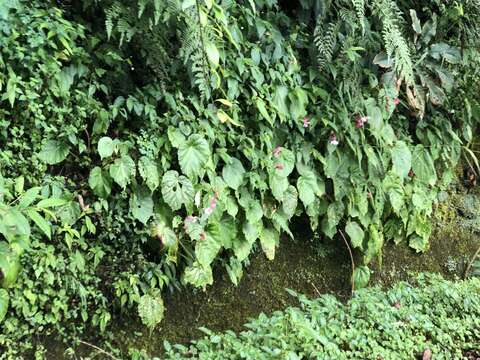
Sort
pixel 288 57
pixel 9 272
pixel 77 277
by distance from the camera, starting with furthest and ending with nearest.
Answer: pixel 288 57 < pixel 77 277 < pixel 9 272

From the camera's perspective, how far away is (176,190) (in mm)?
2189

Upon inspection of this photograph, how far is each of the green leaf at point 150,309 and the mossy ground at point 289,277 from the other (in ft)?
0.59

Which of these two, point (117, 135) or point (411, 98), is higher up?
point (411, 98)

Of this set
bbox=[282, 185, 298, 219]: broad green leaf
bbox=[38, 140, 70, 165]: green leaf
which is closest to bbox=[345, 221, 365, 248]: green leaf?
bbox=[282, 185, 298, 219]: broad green leaf

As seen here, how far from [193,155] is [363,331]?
1.20m

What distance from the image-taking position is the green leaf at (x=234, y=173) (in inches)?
95.7

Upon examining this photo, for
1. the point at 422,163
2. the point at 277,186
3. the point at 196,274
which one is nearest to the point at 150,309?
the point at 196,274

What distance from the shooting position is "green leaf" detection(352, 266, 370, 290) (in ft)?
10.4

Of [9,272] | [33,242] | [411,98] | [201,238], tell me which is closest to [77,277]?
[33,242]

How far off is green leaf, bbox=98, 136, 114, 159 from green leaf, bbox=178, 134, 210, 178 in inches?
12.4

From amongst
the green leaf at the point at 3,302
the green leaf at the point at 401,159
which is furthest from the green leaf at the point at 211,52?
the green leaf at the point at 401,159

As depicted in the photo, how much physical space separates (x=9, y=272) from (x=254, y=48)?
160cm

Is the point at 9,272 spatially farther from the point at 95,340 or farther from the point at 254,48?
the point at 254,48

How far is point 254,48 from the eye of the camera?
2.47 m
